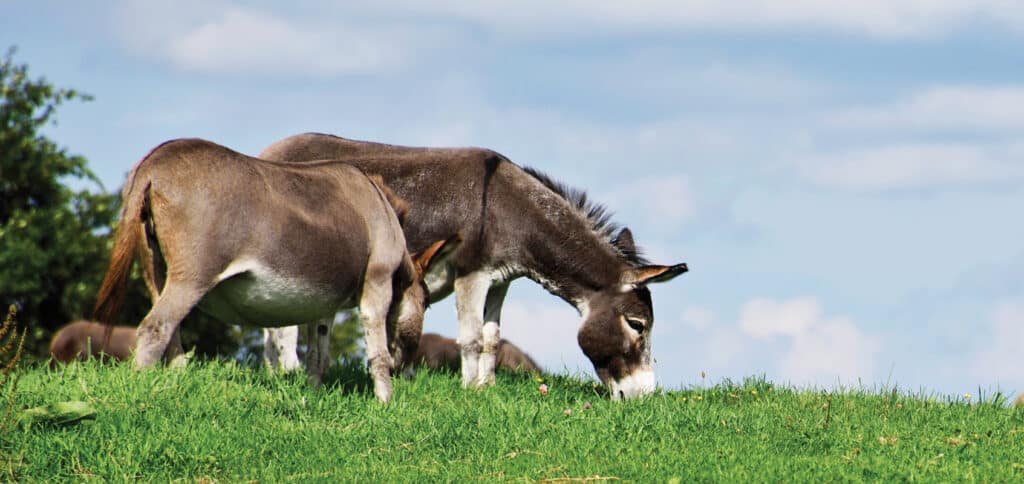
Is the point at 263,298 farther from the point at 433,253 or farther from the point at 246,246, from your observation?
the point at 433,253

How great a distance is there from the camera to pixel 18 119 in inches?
904

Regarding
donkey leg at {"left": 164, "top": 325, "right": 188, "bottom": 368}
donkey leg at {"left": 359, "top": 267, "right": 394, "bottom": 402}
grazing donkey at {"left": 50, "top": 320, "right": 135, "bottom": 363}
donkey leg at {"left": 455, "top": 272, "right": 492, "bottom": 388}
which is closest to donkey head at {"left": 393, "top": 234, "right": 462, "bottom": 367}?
donkey leg at {"left": 359, "top": 267, "right": 394, "bottom": 402}

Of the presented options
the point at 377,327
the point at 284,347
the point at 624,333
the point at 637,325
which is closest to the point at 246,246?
the point at 377,327

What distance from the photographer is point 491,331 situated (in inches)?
512

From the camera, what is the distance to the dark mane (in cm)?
1293

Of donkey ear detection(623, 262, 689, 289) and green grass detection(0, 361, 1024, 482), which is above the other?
donkey ear detection(623, 262, 689, 289)

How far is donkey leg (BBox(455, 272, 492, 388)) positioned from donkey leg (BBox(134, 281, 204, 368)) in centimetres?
389

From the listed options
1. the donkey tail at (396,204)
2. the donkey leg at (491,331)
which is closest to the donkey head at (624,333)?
the donkey leg at (491,331)

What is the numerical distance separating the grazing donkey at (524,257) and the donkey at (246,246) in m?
2.14

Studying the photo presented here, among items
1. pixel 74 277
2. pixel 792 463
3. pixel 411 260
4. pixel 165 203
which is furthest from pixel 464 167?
pixel 74 277

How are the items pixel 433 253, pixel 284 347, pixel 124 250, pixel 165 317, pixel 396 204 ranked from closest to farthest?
pixel 165 317 < pixel 124 250 < pixel 396 204 < pixel 433 253 < pixel 284 347

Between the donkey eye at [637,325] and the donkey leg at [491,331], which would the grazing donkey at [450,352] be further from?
the donkey eye at [637,325]

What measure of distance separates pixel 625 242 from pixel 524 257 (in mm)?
1188

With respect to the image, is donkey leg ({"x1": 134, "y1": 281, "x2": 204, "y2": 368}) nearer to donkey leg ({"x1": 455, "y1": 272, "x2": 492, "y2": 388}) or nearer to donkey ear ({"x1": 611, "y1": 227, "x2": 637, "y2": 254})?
donkey leg ({"x1": 455, "y1": 272, "x2": 492, "y2": 388})
